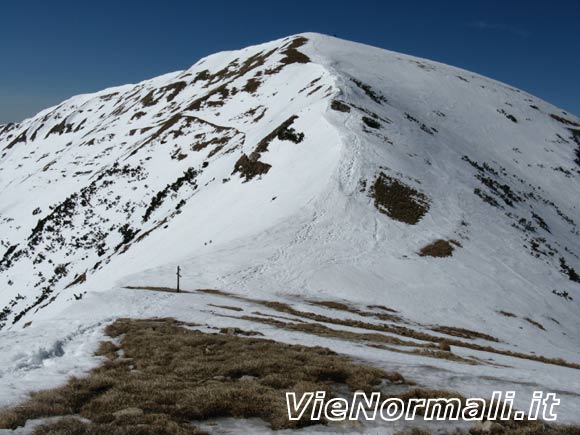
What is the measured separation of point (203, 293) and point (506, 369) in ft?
58.9

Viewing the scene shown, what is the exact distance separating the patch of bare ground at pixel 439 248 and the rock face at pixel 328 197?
0.35 metres

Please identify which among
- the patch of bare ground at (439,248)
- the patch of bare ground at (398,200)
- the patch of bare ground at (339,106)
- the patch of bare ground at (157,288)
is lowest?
the patch of bare ground at (157,288)

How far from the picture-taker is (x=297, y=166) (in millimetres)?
50031

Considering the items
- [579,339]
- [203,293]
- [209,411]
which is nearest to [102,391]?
[209,411]

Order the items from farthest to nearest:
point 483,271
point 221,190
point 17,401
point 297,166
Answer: point 221,190, point 297,166, point 483,271, point 17,401

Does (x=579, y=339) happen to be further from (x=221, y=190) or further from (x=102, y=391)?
(x=221, y=190)

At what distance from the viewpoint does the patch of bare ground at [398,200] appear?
4109 centimetres

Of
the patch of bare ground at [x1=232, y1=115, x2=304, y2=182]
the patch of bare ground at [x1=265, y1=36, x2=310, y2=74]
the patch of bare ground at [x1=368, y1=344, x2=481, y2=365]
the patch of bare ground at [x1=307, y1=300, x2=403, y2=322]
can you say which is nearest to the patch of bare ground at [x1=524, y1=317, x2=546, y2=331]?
the patch of bare ground at [x1=307, y1=300, x2=403, y2=322]

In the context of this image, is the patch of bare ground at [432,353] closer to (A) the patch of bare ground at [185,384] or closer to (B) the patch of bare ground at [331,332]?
(B) the patch of bare ground at [331,332]

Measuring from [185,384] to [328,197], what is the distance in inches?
1286

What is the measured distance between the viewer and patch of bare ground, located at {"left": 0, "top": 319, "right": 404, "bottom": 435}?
7914 millimetres

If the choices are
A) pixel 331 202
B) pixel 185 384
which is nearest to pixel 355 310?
pixel 331 202

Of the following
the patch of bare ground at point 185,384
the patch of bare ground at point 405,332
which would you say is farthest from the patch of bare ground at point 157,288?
the patch of bare ground at point 185,384

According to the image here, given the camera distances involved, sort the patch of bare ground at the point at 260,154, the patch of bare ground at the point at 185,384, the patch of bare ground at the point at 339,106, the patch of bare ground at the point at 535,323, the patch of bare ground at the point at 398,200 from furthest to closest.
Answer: the patch of bare ground at the point at 339,106
the patch of bare ground at the point at 260,154
the patch of bare ground at the point at 398,200
the patch of bare ground at the point at 535,323
the patch of bare ground at the point at 185,384
